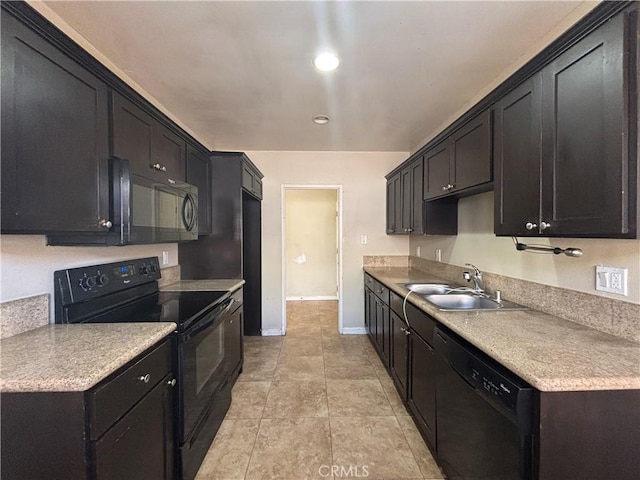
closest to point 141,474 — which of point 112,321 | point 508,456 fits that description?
point 112,321

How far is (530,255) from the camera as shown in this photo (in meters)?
1.81

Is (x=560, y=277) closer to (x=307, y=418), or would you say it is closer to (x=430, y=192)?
(x=430, y=192)

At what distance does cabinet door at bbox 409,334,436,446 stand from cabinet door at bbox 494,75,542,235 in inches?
34.0

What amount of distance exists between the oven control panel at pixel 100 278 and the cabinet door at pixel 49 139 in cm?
40

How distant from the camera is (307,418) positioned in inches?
87.1

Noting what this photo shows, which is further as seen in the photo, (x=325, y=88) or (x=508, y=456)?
(x=325, y=88)

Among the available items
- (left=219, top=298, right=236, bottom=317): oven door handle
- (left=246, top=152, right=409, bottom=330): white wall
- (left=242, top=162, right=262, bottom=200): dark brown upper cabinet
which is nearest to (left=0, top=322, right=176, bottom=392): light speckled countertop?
(left=219, top=298, right=236, bottom=317): oven door handle

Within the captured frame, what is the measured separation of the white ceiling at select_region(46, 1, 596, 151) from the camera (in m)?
1.49

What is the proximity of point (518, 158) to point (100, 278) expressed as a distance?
7.91 feet

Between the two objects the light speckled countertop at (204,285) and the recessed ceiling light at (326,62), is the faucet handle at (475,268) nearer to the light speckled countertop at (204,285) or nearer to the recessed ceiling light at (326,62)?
the recessed ceiling light at (326,62)

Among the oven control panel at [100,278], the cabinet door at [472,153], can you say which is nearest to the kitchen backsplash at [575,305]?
the cabinet door at [472,153]

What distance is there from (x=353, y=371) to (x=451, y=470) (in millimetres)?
1481

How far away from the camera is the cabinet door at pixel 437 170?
2.29 metres

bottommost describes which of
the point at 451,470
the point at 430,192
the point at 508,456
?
the point at 451,470
